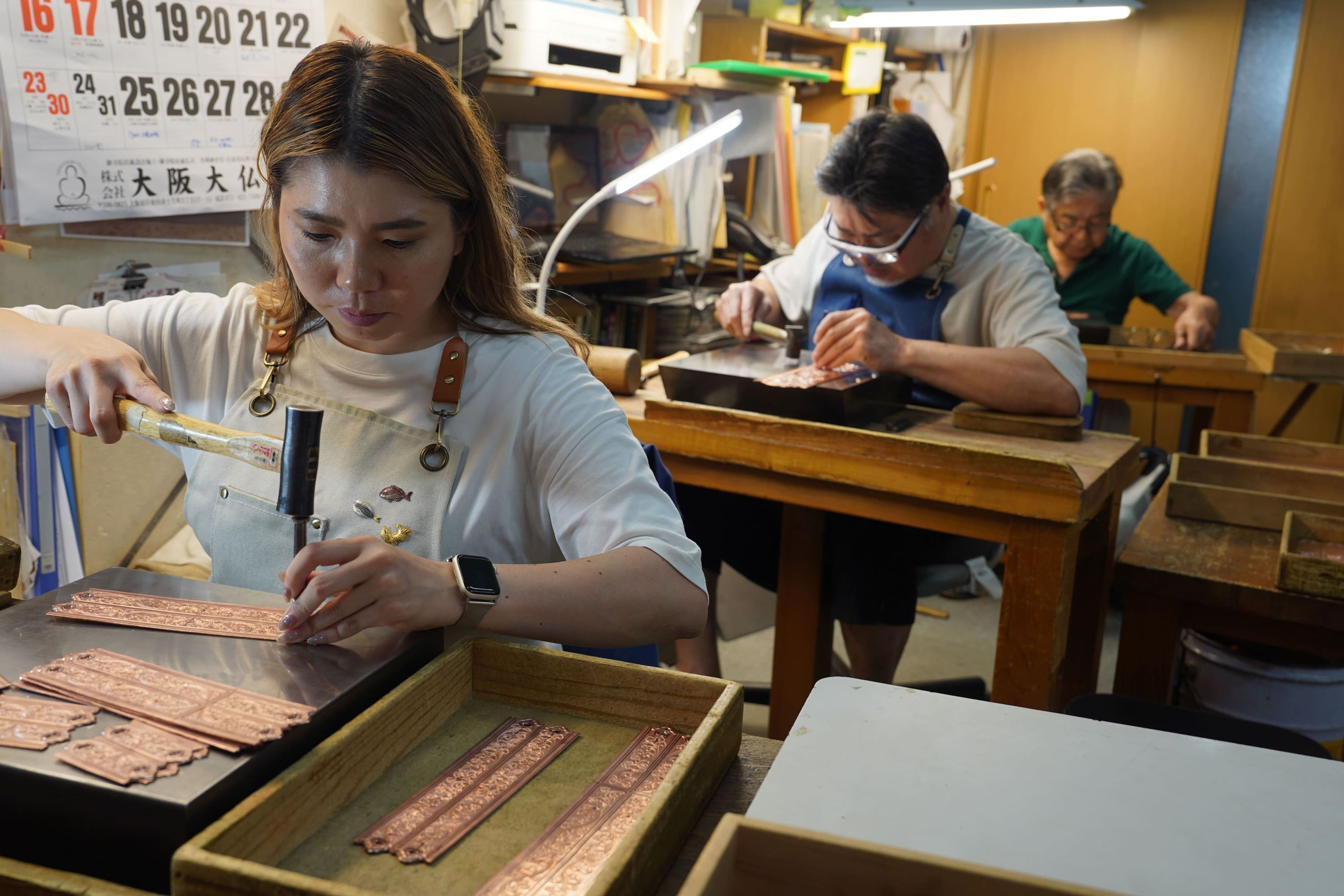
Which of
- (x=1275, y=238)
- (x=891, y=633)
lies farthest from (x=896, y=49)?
(x=891, y=633)

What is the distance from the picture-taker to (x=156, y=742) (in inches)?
33.8

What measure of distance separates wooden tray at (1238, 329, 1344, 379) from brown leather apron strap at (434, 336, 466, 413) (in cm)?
300

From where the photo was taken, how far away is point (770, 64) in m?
4.35

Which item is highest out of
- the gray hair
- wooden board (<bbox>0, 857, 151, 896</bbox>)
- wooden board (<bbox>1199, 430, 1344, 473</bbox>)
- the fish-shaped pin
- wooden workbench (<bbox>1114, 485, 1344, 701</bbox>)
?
the gray hair

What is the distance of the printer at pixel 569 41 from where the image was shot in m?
2.95

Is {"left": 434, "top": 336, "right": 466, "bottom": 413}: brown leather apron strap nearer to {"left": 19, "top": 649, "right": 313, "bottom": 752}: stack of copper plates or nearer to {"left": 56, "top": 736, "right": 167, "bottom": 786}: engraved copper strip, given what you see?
{"left": 19, "top": 649, "right": 313, "bottom": 752}: stack of copper plates

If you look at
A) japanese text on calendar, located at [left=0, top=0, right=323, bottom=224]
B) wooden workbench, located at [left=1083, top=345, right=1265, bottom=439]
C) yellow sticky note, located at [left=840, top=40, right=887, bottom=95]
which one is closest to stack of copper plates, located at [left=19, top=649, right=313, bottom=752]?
japanese text on calendar, located at [left=0, top=0, right=323, bottom=224]

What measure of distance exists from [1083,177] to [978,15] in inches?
45.1

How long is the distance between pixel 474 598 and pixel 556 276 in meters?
2.35

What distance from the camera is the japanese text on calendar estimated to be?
83.3 inches

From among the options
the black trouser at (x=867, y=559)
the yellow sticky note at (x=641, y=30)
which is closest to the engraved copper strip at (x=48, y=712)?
the black trouser at (x=867, y=559)

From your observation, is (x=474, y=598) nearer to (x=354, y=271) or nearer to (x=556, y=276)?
(x=354, y=271)

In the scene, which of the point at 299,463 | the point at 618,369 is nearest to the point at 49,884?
the point at 299,463

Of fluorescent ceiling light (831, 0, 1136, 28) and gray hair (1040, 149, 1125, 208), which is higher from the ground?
fluorescent ceiling light (831, 0, 1136, 28)
